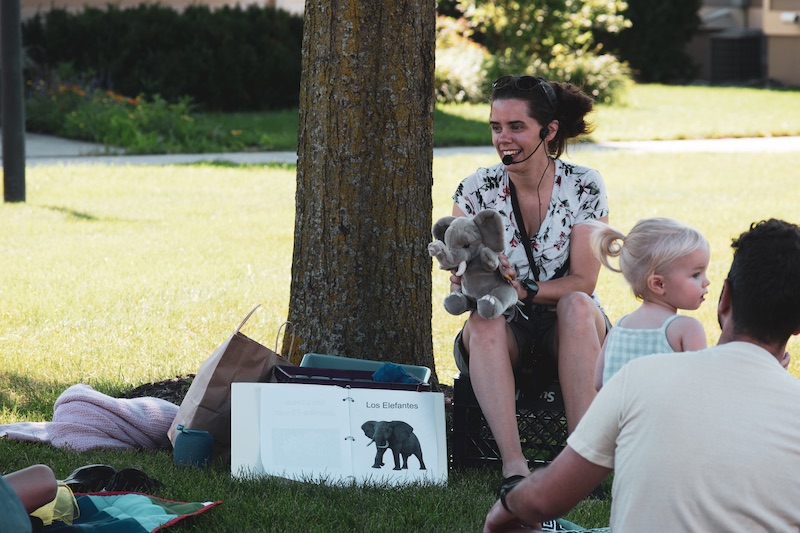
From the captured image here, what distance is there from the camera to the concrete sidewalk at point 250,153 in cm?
1313

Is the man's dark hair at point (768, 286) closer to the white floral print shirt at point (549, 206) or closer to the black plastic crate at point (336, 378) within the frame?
the black plastic crate at point (336, 378)

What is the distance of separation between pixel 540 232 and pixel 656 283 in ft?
3.29

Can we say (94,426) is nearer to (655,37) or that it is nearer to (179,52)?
(179,52)

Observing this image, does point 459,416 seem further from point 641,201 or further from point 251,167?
point 251,167

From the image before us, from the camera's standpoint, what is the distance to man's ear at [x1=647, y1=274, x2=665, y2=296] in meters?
3.49

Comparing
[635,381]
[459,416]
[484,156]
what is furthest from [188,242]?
[635,381]

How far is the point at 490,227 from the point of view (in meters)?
4.03

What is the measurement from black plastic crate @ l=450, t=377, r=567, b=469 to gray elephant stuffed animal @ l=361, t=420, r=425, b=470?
0.25 metres

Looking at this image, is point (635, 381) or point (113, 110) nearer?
point (635, 381)

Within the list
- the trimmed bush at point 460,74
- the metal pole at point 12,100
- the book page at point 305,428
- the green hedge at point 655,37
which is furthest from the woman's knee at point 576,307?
the green hedge at point 655,37

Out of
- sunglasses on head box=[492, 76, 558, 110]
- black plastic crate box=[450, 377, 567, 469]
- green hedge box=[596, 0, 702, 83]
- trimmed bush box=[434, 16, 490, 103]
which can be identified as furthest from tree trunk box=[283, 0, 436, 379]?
green hedge box=[596, 0, 702, 83]

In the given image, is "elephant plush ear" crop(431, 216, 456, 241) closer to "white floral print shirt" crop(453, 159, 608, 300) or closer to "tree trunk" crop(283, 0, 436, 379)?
"white floral print shirt" crop(453, 159, 608, 300)

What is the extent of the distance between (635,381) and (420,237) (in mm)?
2521

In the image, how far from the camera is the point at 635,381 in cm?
221
